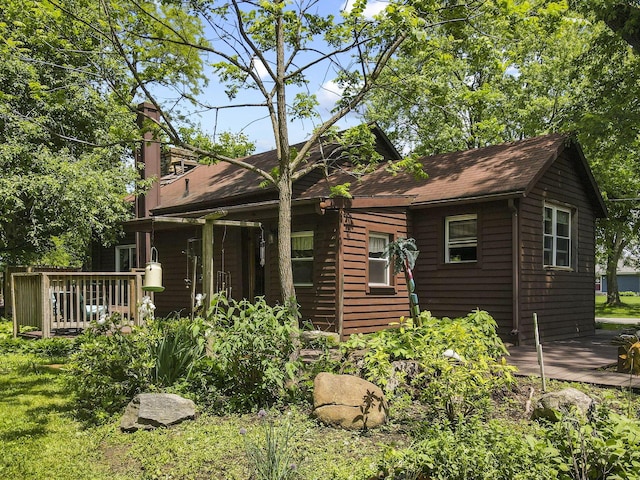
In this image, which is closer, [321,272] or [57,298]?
[57,298]

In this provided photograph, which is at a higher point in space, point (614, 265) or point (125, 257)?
point (125, 257)

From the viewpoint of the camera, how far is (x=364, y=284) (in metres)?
11.5

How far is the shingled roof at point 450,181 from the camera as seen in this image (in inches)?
444

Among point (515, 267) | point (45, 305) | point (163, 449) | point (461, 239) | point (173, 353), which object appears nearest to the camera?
point (163, 449)

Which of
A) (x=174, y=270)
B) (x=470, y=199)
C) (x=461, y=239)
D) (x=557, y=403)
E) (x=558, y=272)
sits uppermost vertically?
(x=470, y=199)

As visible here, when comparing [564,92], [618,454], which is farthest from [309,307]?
[564,92]

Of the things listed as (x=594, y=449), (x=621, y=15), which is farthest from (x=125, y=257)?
(x=594, y=449)

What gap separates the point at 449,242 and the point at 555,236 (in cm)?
254

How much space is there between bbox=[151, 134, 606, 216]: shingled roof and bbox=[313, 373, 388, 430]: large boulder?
5.48 metres

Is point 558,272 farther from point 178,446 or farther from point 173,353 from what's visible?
point 178,446

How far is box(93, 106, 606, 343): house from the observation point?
11.0 m

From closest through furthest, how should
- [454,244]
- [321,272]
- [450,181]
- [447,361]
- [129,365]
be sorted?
[447,361]
[129,365]
[321,272]
[454,244]
[450,181]

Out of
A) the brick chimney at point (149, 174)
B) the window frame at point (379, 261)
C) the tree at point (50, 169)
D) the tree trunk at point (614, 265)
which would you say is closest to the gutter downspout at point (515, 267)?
the window frame at point (379, 261)

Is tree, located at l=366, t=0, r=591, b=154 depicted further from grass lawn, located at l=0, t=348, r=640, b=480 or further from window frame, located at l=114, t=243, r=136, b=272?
window frame, located at l=114, t=243, r=136, b=272
